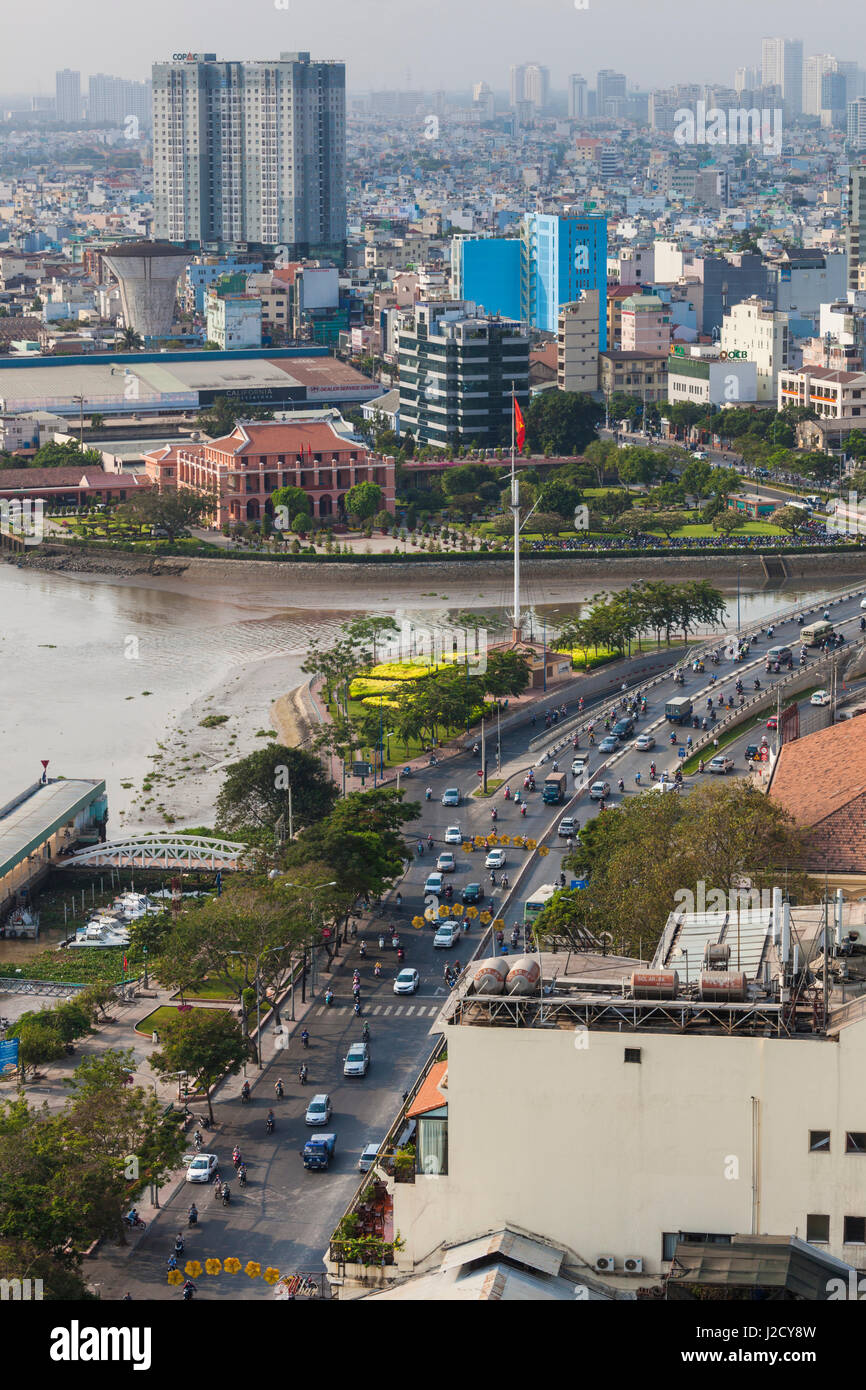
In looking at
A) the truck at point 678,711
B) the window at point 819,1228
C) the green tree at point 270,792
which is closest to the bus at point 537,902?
the green tree at point 270,792

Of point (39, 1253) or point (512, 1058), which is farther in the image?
point (39, 1253)

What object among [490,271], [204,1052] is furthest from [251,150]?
[204,1052]

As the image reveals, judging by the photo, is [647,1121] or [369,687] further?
→ [369,687]

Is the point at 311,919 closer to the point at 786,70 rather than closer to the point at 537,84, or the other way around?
the point at 786,70

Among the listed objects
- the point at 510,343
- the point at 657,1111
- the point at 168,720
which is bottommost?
the point at 168,720

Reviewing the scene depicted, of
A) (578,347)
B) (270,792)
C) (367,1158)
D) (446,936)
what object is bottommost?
(367,1158)
